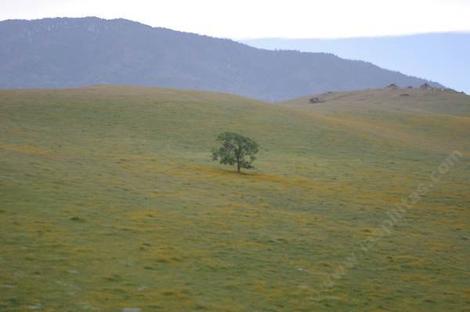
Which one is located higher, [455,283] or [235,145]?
[235,145]

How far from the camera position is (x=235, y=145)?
38688mm

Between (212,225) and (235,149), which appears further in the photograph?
(235,149)

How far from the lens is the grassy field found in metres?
15.2

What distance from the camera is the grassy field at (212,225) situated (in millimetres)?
15234

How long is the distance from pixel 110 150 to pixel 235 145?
9.71 meters

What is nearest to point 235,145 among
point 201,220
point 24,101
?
point 201,220

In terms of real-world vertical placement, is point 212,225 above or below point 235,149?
below

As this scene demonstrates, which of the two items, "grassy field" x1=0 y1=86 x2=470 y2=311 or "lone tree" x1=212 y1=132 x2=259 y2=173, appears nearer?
"grassy field" x1=0 y1=86 x2=470 y2=311

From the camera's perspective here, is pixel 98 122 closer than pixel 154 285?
No

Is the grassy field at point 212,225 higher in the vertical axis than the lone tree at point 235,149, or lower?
lower

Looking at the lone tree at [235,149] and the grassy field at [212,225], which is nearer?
the grassy field at [212,225]

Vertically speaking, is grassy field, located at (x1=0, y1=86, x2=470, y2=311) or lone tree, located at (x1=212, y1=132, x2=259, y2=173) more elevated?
lone tree, located at (x1=212, y1=132, x2=259, y2=173)

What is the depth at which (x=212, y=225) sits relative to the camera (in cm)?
2216

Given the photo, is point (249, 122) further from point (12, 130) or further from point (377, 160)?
point (12, 130)
